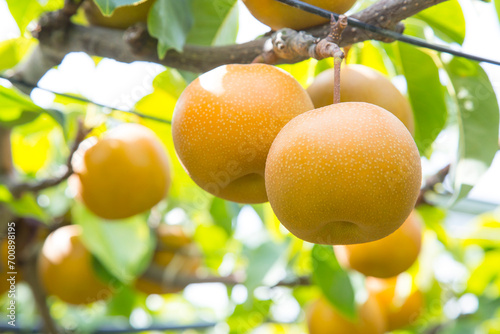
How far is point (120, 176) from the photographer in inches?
46.6

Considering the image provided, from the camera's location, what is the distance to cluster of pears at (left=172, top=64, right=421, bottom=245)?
0.48 metres

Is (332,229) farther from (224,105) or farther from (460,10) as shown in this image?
(460,10)

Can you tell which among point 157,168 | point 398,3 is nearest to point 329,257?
point 157,168

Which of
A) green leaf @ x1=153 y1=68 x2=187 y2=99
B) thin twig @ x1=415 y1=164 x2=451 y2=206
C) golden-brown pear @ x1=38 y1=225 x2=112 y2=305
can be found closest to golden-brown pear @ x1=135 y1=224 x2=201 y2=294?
golden-brown pear @ x1=38 y1=225 x2=112 y2=305

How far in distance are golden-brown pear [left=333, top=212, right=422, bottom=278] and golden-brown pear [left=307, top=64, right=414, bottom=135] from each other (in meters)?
0.42

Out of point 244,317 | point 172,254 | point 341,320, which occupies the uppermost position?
point 341,320

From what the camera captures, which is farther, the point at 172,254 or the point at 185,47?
the point at 172,254

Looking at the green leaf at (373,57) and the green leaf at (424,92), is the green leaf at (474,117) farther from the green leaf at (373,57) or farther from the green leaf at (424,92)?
the green leaf at (373,57)

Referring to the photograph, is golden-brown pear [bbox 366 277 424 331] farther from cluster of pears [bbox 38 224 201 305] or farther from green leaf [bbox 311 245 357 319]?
cluster of pears [bbox 38 224 201 305]

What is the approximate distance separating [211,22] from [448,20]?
430mm

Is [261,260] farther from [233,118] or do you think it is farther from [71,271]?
[233,118]

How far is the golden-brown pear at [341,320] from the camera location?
1369 millimetres

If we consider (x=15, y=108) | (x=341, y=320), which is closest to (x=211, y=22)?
(x=15, y=108)

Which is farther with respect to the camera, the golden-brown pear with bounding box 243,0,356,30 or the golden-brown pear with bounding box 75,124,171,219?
the golden-brown pear with bounding box 75,124,171,219
